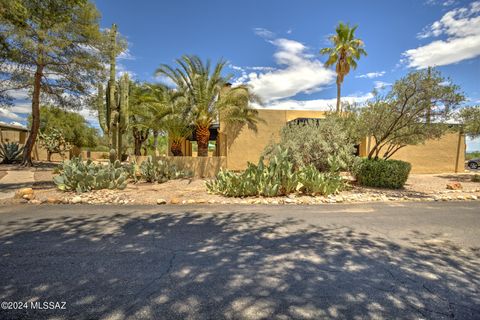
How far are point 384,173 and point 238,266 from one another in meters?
10.5

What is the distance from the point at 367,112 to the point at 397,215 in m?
6.28

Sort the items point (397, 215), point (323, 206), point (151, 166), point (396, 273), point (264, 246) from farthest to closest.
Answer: point (151, 166) < point (323, 206) < point (397, 215) < point (264, 246) < point (396, 273)

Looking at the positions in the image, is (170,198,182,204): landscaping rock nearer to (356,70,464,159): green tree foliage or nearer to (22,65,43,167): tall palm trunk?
(356,70,464,159): green tree foliage

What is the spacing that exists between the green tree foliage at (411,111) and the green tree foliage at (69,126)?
29.1 m

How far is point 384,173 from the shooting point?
1149 centimetres

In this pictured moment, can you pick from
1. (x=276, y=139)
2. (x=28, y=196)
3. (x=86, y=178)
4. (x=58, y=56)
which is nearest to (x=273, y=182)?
(x=86, y=178)

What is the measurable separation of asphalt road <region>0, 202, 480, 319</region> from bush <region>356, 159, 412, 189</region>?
5.72 m

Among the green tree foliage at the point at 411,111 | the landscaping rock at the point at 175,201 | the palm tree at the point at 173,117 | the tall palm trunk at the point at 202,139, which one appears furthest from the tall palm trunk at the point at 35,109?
the green tree foliage at the point at 411,111

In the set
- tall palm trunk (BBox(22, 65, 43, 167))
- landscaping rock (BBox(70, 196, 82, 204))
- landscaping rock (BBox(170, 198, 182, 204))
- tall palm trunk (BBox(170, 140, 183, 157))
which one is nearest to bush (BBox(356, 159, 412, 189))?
landscaping rock (BBox(170, 198, 182, 204))

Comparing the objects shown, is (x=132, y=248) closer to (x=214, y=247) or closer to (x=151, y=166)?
(x=214, y=247)

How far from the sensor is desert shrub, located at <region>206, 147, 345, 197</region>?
8672mm

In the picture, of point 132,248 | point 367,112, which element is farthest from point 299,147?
point 132,248

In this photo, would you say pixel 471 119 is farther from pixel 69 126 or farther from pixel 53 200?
pixel 69 126

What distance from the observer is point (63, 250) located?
3775 mm
